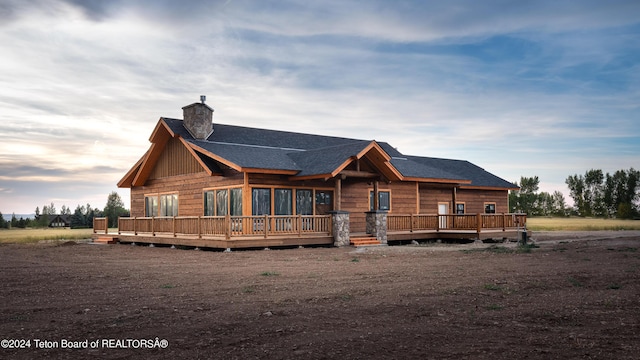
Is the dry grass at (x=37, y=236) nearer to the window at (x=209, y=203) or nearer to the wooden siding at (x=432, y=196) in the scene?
the window at (x=209, y=203)

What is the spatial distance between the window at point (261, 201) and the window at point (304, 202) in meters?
1.68

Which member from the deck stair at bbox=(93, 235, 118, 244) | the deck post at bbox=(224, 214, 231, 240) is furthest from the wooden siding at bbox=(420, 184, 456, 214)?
the deck stair at bbox=(93, 235, 118, 244)

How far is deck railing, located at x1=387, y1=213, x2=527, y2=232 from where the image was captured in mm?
28438

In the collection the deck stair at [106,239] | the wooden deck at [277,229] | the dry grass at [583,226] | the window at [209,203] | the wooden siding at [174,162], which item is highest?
the wooden siding at [174,162]

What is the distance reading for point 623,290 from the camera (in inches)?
444

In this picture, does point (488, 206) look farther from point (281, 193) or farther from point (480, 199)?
point (281, 193)

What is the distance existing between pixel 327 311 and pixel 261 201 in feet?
53.6

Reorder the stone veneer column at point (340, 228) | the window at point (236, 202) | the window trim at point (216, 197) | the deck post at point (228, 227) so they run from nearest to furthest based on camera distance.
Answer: the deck post at point (228, 227) → the stone veneer column at point (340, 228) → the window at point (236, 202) → the window trim at point (216, 197)

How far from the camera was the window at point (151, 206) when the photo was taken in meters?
32.1

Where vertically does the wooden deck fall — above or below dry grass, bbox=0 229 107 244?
above

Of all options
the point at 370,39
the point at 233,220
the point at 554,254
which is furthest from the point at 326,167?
the point at 554,254

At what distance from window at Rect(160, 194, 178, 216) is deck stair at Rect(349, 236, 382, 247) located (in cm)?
1017

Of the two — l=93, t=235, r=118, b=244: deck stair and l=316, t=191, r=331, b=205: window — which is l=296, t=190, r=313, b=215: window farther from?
l=93, t=235, r=118, b=244: deck stair

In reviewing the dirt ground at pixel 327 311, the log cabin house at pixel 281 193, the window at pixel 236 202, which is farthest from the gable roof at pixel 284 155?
the dirt ground at pixel 327 311
